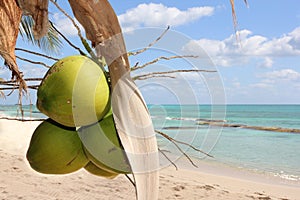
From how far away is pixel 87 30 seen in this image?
57cm

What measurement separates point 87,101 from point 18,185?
9.23m

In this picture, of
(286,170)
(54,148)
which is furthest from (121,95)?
(286,170)

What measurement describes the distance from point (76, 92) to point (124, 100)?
0.27 ft

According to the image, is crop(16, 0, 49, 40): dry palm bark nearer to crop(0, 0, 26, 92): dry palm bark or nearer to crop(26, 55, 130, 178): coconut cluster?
crop(26, 55, 130, 178): coconut cluster

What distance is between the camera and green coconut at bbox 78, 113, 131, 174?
0.61m

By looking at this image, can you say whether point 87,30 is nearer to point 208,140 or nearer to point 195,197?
point 208,140

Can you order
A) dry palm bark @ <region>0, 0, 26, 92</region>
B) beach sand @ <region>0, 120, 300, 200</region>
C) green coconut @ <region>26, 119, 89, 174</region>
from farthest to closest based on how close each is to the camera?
1. beach sand @ <region>0, 120, 300, 200</region>
2. dry palm bark @ <region>0, 0, 26, 92</region>
3. green coconut @ <region>26, 119, 89, 174</region>

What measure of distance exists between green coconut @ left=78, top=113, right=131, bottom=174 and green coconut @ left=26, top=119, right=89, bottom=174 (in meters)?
0.04

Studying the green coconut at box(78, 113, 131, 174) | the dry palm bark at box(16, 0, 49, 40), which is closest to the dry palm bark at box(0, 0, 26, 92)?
the dry palm bark at box(16, 0, 49, 40)

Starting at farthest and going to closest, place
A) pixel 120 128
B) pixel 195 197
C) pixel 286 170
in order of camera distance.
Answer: pixel 286 170 < pixel 195 197 < pixel 120 128

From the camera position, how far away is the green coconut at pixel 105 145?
61 cm

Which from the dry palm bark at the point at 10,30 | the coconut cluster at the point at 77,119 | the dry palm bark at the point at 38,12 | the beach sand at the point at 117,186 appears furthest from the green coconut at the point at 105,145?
the beach sand at the point at 117,186

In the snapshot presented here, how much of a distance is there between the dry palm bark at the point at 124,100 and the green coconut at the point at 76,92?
0.03m

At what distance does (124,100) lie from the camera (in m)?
0.57
